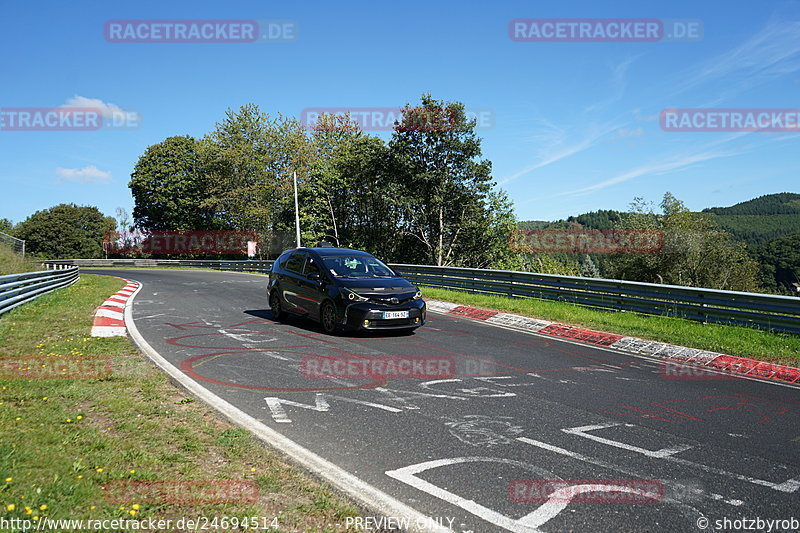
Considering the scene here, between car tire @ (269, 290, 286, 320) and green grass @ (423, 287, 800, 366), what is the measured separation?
606cm

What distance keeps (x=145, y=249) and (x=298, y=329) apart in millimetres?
65729

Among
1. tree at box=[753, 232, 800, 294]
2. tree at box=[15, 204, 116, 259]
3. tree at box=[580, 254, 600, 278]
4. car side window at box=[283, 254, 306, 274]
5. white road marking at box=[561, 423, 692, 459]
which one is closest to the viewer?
white road marking at box=[561, 423, 692, 459]

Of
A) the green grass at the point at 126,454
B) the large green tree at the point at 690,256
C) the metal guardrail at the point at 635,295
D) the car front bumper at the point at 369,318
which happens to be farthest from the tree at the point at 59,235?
the green grass at the point at 126,454

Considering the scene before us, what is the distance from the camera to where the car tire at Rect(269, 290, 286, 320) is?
12578mm

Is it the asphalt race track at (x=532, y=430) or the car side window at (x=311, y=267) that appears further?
the car side window at (x=311, y=267)

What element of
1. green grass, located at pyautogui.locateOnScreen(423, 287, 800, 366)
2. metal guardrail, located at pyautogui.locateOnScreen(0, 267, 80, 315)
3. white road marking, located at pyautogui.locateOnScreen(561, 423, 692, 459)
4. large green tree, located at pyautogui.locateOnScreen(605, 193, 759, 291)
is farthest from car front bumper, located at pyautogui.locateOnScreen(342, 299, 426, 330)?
large green tree, located at pyautogui.locateOnScreen(605, 193, 759, 291)

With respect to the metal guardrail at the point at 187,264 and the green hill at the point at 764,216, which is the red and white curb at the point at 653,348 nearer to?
the metal guardrail at the point at 187,264

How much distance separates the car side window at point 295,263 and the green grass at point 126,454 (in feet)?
17.6

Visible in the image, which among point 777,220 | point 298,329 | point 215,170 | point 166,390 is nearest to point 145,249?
point 215,170

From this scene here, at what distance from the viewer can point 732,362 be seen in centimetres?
867

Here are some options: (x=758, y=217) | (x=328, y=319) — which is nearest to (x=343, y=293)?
(x=328, y=319)

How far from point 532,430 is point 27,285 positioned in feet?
53.1

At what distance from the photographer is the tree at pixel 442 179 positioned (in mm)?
41188

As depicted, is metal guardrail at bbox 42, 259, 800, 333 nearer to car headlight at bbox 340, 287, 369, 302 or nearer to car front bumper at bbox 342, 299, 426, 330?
car front bumper at bbox 342, 299, 426, 330
